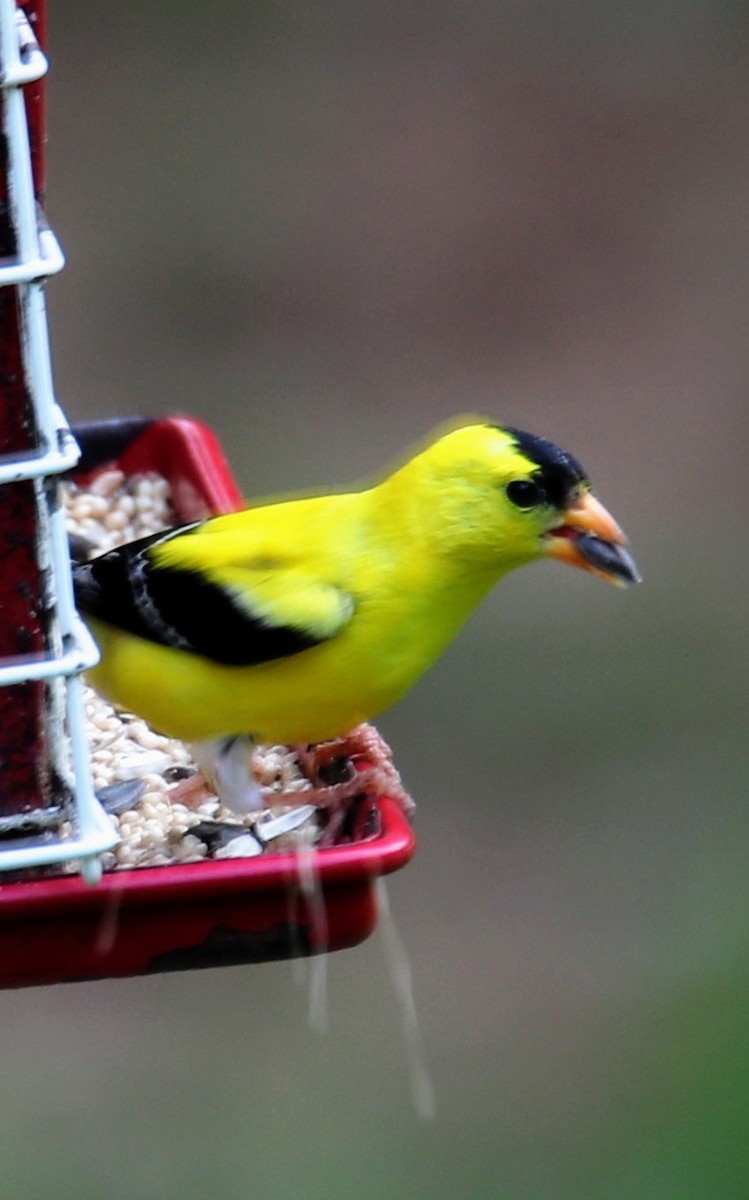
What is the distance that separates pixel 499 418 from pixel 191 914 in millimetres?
5601

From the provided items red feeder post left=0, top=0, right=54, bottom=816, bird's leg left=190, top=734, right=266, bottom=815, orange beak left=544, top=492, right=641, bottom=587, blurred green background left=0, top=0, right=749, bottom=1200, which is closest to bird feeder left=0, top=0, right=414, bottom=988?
red feeder post left=0, top=0, right=54, bottom=816

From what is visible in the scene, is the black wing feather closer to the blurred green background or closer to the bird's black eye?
the bird's black eye

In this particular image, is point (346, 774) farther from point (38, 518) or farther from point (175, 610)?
point (38, 518)

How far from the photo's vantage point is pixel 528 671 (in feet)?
21.6

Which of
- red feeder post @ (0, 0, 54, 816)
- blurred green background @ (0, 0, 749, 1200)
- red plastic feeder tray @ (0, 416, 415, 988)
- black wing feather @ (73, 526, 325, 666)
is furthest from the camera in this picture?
blurred green background @ (0, 0, 749, 1200)

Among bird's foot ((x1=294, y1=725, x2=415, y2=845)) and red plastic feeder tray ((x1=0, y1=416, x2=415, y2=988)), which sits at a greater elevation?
red plastic feeder tray ((x1=0, y1=416, x2=415, y2=988))

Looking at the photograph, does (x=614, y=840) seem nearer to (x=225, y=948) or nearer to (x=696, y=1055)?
(x=696, y=1055)

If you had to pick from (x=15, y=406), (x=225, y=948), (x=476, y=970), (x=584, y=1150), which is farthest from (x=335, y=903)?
(x=476, y=970)

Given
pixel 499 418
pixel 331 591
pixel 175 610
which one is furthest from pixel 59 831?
pixel 499 418

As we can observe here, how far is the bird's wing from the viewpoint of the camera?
2.68 m

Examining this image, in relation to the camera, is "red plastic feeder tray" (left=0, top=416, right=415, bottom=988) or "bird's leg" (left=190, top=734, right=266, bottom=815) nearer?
"red plastic feeder tray" (left=0, top=416, right=415, bottom=988)

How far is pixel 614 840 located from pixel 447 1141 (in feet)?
4.54

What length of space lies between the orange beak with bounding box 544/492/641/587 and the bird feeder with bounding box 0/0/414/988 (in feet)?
1.45

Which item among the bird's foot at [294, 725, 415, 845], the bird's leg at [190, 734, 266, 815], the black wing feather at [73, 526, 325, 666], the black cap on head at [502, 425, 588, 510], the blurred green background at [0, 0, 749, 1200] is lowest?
the blurred green background at [0, 0, 749, 1200]
